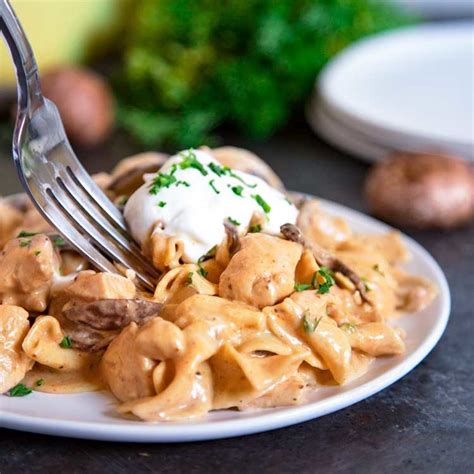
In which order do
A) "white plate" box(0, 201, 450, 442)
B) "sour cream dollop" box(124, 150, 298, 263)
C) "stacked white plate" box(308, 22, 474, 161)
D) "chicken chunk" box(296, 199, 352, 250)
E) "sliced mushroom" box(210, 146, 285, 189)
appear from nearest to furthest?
"white plate" box(0, 201, 450, 442)
"sour cream dollop" box(124, 150, 298, 263)
"chicken chunk" box(296, 199, 352, 250)
"sliced mushroom" box(210, 146, 285, 189)
"stacked white plate" box(308, 22, 474, 161)

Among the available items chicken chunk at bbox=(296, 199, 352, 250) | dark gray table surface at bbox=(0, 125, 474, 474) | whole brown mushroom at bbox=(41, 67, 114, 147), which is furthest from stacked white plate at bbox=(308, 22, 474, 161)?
dark gray table surface at bbox=(0, 125, 474, 474)

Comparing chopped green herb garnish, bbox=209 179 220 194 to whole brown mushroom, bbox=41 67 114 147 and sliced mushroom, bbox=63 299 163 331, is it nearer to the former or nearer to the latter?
sliced mushroom, bbox=63 299 163 331

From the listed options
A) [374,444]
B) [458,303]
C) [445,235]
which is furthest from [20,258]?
[445,235]

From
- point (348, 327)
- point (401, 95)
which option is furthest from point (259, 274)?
point (401, 95)

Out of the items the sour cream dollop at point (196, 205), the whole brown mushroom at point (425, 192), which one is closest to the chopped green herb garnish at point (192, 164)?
the sour cream dollop at point (196, 205)

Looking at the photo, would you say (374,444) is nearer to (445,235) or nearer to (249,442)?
(249,442)

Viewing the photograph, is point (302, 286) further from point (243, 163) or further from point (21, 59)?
point (21, 59)

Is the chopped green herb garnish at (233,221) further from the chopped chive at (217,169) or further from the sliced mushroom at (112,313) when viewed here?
the sliced mushroom at (112,313)
